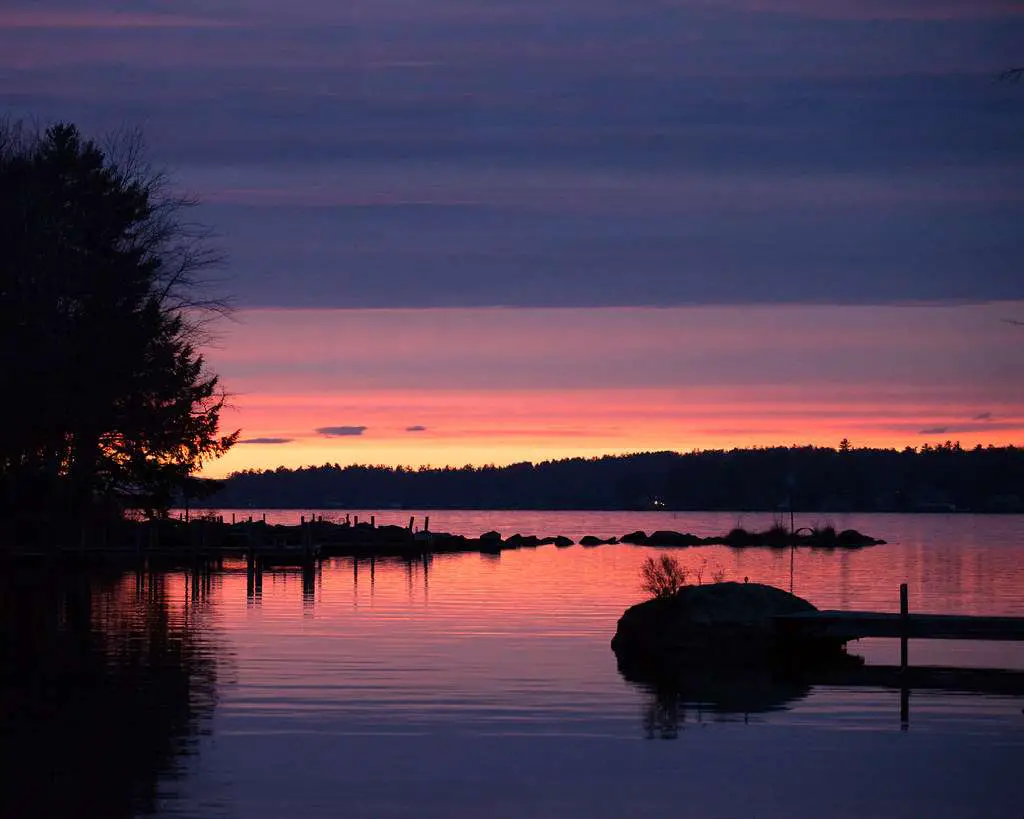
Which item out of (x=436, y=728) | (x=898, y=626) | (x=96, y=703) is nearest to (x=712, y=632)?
(x=898, y=626)

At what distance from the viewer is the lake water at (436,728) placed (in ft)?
53.9

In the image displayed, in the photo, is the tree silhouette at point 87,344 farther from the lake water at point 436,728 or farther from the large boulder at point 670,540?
the large boulder at point 670,540

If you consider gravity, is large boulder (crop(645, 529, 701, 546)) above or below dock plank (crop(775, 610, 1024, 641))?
below

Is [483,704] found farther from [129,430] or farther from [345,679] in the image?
[129,430]

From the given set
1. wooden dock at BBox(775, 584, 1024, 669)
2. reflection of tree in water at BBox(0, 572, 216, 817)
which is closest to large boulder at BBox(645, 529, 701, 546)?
reflection of tree in water at BBox(0, 572, 216, 817)

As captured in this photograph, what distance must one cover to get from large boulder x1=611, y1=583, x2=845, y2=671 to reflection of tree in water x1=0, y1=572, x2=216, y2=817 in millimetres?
9117

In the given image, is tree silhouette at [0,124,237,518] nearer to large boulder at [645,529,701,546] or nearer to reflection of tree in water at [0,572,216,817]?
reflection of tree in water at [0,572,216,817]

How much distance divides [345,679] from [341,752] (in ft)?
24.6

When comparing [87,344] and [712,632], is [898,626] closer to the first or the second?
[712,632]

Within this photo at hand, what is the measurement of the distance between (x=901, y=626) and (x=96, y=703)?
54.4ft

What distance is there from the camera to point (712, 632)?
1271 inches

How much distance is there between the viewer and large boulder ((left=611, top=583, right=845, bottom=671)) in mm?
31953

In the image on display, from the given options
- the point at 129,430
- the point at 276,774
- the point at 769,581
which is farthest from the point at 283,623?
the point at 769,581

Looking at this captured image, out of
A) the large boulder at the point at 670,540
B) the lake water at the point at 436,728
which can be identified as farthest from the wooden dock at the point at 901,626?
the large boulder at the point at 670,540
